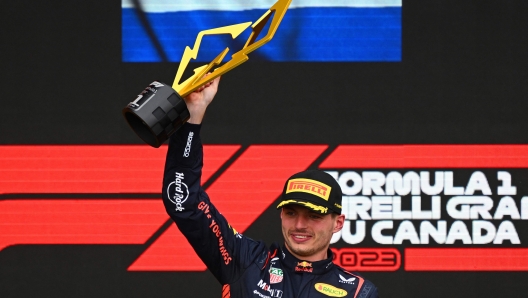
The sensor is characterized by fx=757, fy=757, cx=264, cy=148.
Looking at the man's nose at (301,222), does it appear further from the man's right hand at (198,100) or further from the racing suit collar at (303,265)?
the man's right hand at (198,100)

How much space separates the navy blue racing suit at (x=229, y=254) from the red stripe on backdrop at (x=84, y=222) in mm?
1337

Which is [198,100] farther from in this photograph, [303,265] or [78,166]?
[78,166]

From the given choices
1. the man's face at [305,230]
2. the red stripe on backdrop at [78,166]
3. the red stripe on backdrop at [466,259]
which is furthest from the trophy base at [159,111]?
the red stripe on backdrop at [466,259]

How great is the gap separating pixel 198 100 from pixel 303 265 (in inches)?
18.2

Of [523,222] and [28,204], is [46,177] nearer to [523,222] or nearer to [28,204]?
[28,204]

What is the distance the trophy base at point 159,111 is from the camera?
153 cm

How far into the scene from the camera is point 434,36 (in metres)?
3.10

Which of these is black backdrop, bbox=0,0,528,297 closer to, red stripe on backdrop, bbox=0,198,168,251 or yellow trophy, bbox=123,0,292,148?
red stripe on backdrop, bbox=0,198,168,251

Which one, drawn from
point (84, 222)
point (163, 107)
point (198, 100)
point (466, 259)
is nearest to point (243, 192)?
point (84, 222)

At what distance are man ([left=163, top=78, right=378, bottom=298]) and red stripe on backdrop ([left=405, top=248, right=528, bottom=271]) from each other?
133cm

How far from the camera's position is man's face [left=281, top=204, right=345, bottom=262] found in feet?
5.73

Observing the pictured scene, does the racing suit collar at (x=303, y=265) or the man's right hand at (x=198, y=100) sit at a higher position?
the man's right hand at (x=198, y=100)

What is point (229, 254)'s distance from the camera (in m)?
1.75

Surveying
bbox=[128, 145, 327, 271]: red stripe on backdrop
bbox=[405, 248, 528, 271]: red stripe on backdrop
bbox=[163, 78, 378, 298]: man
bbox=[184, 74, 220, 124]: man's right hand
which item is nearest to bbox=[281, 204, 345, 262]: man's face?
bbox=[163, 78, 378, 298]: man
